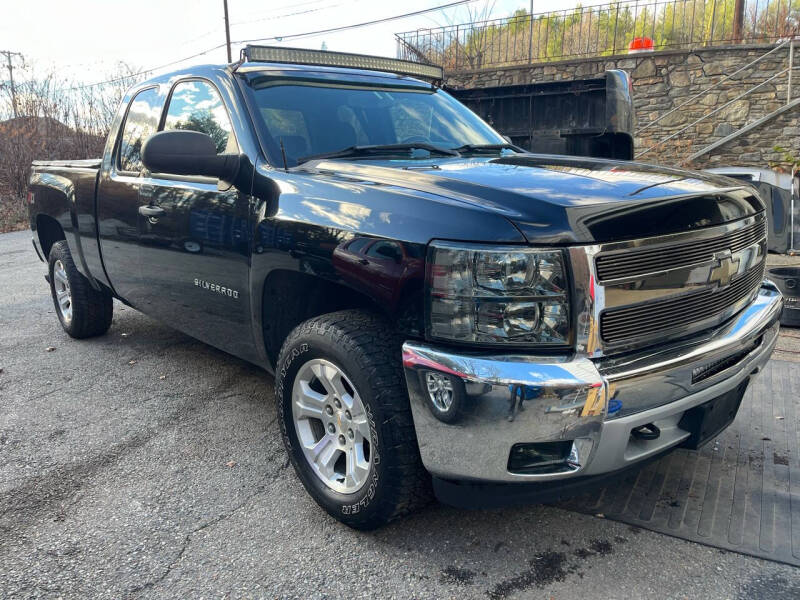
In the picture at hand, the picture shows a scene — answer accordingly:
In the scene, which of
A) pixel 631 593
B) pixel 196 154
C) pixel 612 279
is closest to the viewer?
pixel 612 279

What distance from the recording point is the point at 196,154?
287cm

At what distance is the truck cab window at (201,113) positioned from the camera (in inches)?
127

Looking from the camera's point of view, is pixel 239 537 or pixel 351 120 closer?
pixel 239 537

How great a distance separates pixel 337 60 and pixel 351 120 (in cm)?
67

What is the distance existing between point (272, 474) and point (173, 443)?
675 millimetres

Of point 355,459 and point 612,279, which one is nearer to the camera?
point 612,279

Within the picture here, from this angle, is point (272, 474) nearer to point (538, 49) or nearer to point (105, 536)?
point (105, 536)

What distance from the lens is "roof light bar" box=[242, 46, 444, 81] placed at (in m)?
3.47

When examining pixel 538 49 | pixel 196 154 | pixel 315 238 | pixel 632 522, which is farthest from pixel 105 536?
pixel 538 49

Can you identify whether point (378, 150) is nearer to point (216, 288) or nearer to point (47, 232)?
point (216, 288)

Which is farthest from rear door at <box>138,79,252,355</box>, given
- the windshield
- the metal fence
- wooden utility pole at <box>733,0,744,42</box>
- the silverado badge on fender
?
wooden utility pole at <box>733,0,744,42</box>

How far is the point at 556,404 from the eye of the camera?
76.7 inches

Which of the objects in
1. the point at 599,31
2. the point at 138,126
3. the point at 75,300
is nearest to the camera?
the point at 138,126

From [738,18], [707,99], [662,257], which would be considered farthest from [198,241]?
[738,18]
